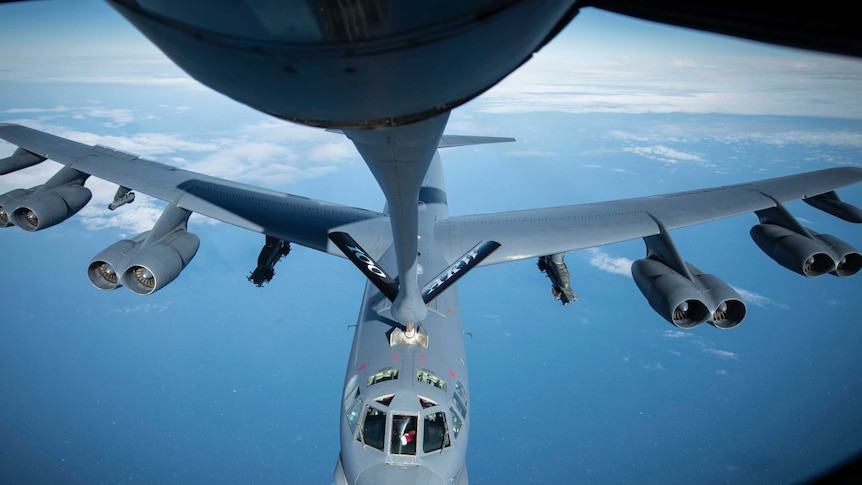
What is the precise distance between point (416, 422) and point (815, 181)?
14164 millimetres

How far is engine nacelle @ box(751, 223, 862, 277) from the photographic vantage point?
A: 1200 centimetres

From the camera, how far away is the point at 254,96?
2.00 metres

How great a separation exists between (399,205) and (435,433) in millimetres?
5330

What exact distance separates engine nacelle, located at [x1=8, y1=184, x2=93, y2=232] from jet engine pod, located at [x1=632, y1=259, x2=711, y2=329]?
1613cm

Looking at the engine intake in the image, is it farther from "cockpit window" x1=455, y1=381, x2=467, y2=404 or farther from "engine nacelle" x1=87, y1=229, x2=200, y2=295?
"cockpit window" x1=455, y1=381, x2=467, y2=404

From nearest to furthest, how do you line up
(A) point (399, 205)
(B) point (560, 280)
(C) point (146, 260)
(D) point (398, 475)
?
(A) point (399, 205) → (D) point (398, 475) → (C) point (146, 260) → (B) point (560, 280)

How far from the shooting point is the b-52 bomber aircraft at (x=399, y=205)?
165 centimetres

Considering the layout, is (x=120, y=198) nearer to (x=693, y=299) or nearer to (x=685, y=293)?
(x=685, y=293)

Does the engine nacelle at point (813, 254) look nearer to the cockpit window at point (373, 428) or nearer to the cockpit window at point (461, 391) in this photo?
the cockpit window at point (461, 391)

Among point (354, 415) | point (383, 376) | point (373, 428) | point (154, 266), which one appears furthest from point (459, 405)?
point (154, 266)

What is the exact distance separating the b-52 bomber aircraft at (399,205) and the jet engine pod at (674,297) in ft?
0.16

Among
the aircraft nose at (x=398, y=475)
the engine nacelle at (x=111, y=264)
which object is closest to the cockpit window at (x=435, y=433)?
the aircraft nose at (x=398, y=475)

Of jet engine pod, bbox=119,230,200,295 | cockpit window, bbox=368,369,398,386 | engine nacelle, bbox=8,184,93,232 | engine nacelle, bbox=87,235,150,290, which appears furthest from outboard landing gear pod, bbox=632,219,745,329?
engine nacelle, bbox=8,184,93,232

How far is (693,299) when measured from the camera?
10703 millimetres
